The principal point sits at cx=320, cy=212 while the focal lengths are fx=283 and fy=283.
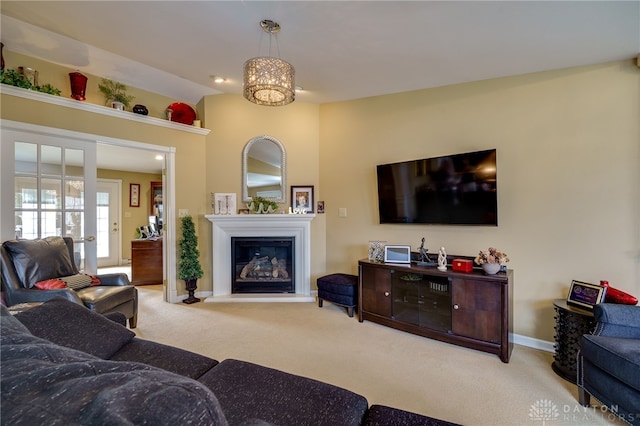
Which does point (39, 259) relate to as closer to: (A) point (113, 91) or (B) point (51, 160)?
(B) point (51, 160)

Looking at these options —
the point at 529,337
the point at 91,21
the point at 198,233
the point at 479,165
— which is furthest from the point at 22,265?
the point at 529,337

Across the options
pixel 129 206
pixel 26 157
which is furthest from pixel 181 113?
pixel 129 206

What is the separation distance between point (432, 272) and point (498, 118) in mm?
1767

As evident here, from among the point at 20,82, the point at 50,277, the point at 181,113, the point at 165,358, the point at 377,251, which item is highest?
the point at 181,113

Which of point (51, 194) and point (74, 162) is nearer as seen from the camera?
point (51, 194)

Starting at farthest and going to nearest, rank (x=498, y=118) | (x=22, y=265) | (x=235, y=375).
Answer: (x=498, y=118) → (x=22, y=265) → (x=235, y=375)

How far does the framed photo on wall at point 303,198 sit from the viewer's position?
14.1 ft

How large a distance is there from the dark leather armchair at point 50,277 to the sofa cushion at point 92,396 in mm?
2315

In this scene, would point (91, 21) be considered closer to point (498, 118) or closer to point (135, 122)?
point (135, 122)

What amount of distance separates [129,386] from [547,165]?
346 centimetres

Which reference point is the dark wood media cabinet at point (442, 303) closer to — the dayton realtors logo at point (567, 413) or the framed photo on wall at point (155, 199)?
Answer: the dayton realtors logo at point (567, 413)

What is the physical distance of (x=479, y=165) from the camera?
2.87m

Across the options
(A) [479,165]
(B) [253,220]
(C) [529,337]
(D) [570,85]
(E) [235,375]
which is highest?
(D) [570,85]

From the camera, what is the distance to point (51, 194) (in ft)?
10.5
